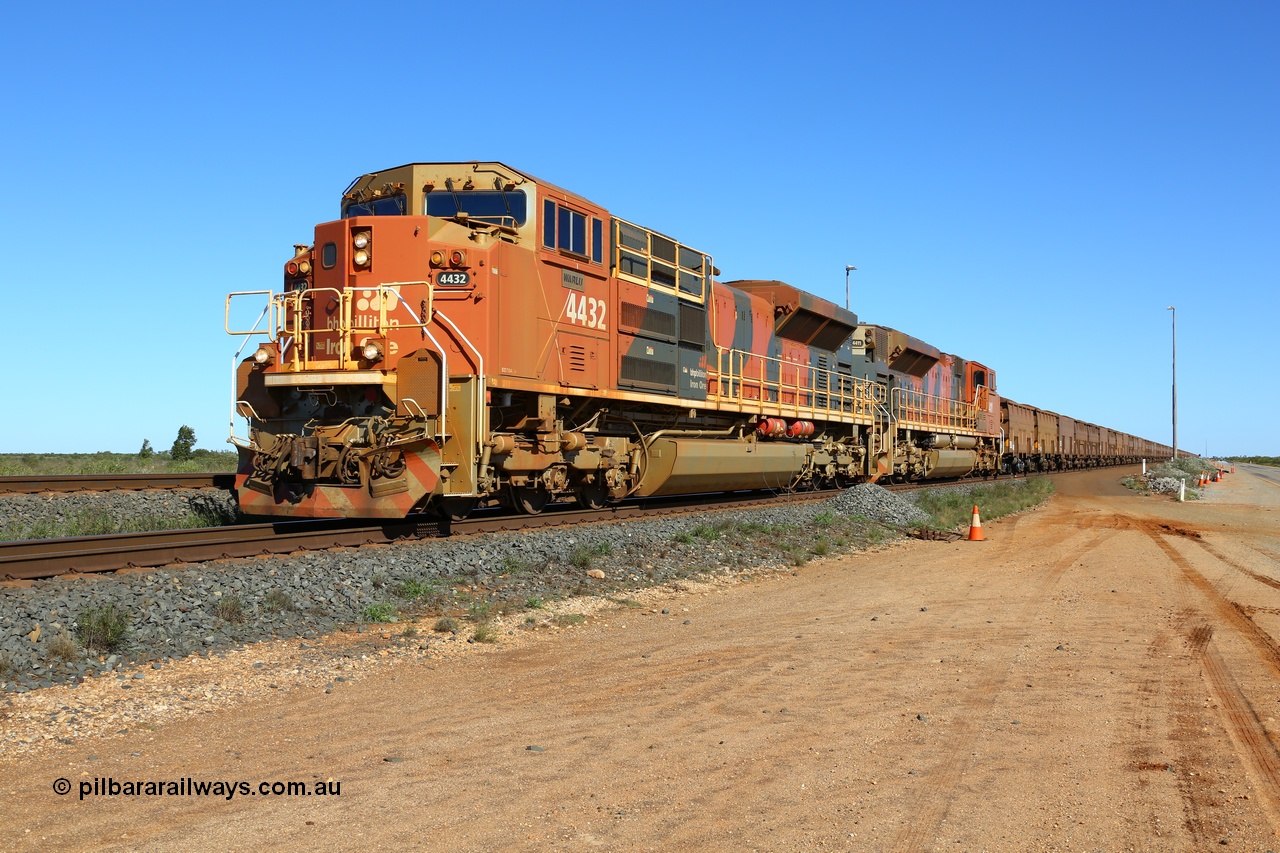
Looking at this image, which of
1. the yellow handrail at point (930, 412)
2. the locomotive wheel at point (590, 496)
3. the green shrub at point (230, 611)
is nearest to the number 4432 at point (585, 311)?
Answer: the locomotive wheel at point (590, 496)

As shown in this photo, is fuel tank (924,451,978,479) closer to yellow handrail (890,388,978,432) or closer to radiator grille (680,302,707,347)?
yellow handrail (890,388,978,432)

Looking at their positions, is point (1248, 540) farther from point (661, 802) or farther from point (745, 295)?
point (661, 802)

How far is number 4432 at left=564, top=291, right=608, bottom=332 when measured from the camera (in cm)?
1217

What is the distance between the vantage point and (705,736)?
5180 mm

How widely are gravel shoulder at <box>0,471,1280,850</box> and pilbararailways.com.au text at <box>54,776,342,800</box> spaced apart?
0.07 m

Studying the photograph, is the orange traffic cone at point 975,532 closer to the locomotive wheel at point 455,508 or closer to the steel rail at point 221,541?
the steel rail at point 221,541

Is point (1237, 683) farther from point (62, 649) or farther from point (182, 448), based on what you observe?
point (182, 448)

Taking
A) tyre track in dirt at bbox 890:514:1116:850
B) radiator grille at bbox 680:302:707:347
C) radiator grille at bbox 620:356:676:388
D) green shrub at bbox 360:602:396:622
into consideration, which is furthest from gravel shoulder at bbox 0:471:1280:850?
radiator grille at bbox 680:302:707:347

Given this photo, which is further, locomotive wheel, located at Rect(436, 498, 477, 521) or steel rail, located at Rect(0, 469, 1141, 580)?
locomotive wheel, located at Rect(436, 498, 477, 521)

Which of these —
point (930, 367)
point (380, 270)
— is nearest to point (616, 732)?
point (380, 270)

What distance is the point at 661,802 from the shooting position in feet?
14.0

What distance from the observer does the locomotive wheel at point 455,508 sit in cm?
1099

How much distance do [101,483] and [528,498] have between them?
6880 millimetres

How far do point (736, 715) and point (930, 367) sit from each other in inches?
985
